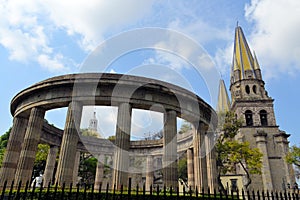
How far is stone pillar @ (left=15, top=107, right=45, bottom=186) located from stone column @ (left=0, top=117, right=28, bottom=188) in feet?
6.06

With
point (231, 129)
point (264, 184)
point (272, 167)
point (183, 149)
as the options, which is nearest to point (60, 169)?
point (183, 149)

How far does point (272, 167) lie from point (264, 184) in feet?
13.7

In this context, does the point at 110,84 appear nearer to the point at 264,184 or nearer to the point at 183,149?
the point at 183,149

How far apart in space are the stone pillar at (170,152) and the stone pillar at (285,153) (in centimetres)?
3661

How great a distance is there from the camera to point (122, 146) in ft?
46.4

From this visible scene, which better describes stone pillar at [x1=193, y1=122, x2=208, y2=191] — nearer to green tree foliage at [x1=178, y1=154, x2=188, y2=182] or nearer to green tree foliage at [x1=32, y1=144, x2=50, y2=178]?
green tree foliage at [x1=178, y1=154, x2=188, y2=182]

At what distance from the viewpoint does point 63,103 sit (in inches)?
618

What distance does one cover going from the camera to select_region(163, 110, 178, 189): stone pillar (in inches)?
580

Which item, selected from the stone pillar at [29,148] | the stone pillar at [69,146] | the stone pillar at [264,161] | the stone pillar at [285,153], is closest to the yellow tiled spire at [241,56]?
the stone pillar at [264,161]

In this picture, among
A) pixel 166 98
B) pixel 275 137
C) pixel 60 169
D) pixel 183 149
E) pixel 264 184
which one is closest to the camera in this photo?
pixel 60 169

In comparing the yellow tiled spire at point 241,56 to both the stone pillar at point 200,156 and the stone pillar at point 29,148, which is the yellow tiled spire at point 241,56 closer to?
the stone pillar at point 200,156

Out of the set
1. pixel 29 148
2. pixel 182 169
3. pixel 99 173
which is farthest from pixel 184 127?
pixel 29 148

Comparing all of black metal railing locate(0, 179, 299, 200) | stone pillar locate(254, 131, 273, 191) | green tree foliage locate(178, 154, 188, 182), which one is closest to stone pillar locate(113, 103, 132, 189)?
black metal railing locate(0, 179, 299, 200)

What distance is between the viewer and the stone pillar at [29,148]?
14773 mm
